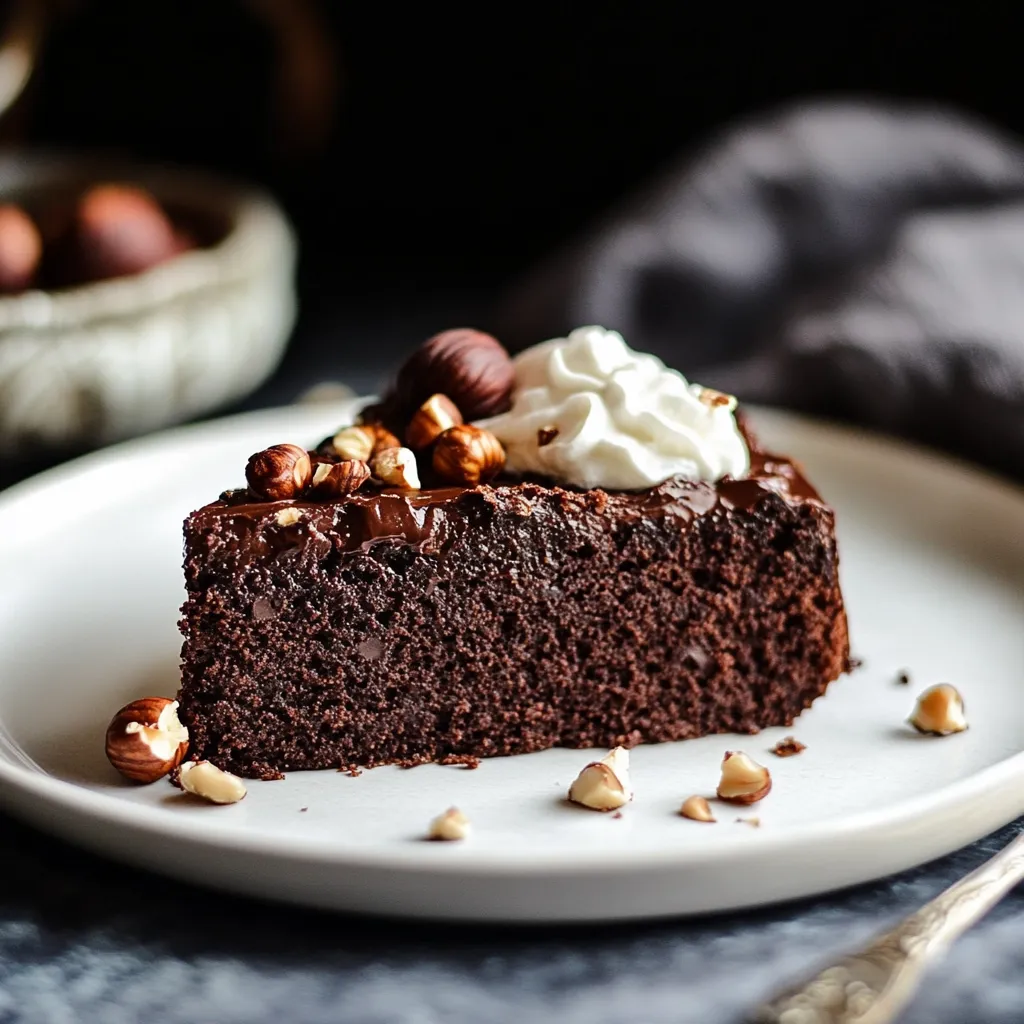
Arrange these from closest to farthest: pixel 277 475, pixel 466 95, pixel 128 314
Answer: pixel 277 475, pixel 128 314, pixel 466 95

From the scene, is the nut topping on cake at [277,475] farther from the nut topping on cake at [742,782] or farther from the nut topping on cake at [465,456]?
the nut topping on cake at [742,782]

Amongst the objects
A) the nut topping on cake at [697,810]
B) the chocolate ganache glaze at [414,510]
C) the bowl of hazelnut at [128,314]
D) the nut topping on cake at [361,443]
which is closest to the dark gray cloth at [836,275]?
the bowl of hazelnut at [128,314]

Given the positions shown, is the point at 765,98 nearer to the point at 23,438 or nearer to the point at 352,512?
the point at 23,438

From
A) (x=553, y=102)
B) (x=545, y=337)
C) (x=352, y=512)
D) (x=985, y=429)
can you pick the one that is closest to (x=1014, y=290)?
(x=985, y=429)

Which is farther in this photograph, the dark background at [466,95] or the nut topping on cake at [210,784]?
the dark background at [466,95]

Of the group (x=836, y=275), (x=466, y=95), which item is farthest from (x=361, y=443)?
(x=466, y=95)

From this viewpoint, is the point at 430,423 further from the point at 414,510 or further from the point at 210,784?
the point at 210,784

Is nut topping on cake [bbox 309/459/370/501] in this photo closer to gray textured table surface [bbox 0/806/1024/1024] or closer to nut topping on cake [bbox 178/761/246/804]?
nut topping on cake [bbox 178/761/246/804]
